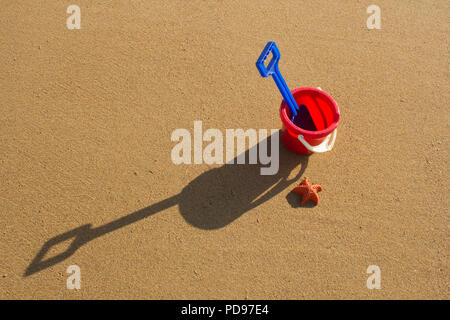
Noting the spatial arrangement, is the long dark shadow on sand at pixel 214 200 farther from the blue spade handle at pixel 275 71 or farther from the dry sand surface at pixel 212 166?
the blue spade handle at pixel 275 71

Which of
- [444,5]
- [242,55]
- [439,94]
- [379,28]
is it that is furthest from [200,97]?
[444,5]

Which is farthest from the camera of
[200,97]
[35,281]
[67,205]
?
[200,97]

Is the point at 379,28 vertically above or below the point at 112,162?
above

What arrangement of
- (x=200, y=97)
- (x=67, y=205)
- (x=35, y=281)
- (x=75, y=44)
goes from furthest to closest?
(x=75, y=44), (x=200, y=97), (x=67, y=205), (x=35, y=281)

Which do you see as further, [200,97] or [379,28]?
[379,28]

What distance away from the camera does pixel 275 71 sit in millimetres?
2498

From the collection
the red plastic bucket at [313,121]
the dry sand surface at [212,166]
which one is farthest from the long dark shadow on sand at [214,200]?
the red plastic bucket at [313,121]

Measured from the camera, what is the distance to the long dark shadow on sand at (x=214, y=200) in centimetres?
265

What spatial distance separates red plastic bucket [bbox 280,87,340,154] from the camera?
2.57 metres

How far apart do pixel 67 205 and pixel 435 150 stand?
258 cm

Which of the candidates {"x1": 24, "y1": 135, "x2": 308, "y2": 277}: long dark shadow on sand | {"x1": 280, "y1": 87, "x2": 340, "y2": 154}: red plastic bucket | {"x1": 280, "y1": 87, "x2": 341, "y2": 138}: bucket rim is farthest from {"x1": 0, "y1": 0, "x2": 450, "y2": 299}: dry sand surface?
{"x1": 280, "y1": 87, "x2": 341, "y2": 138}: bucket rim

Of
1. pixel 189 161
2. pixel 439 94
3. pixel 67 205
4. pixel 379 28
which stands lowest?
pixel 67 205

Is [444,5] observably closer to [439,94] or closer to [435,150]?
[439,94]

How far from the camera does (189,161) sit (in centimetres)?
287
